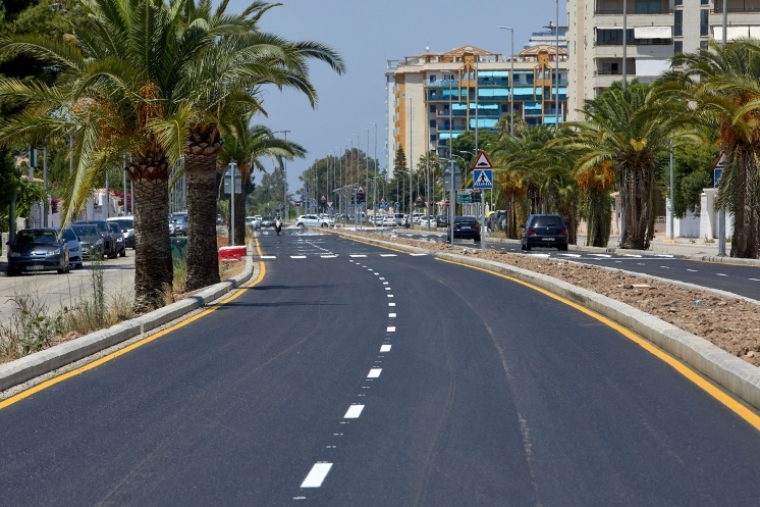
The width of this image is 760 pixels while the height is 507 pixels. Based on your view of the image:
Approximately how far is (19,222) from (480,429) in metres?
61.5

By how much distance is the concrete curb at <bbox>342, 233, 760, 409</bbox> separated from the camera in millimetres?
11202

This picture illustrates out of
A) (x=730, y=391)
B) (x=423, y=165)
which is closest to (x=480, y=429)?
(x=730, y=391)

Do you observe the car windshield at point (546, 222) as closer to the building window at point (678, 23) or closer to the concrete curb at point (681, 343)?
the concrete curb at point (681, 343)

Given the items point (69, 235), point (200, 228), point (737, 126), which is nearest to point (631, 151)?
point (737, 126)

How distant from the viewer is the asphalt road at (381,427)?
767 centimetres

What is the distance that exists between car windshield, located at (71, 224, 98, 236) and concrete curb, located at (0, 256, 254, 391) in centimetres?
2792

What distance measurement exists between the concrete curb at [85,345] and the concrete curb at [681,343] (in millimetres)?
7173

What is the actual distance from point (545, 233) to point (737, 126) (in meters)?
16.2

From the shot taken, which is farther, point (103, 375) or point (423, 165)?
point (423, 165)

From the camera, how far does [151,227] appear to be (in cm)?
2397

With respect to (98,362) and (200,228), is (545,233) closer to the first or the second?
(200,228)

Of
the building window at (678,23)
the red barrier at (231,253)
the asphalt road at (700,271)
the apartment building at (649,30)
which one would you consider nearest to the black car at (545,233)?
the asphalt road at (700,271)

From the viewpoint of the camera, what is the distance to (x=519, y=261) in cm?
3822

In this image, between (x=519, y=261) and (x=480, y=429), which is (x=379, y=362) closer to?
(x=480, y=429)
